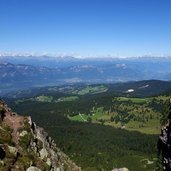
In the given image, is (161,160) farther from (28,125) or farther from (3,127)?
(3,127)

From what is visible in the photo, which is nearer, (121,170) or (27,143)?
(27,143)

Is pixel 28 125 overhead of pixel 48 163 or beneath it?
overhead

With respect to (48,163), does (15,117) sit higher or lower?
higher

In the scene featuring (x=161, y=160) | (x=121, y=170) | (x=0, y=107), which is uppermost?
(x=0, y=107)

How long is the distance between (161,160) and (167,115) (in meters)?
9.96

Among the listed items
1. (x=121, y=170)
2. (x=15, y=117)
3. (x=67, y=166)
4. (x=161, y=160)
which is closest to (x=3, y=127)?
(x=15, y=117)

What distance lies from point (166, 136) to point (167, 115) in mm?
6336

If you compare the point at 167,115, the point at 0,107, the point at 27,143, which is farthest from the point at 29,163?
the point at 167,115

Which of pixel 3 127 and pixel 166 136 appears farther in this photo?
pixel 166 136

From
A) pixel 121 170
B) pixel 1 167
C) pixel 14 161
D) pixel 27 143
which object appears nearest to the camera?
pixel 1 167

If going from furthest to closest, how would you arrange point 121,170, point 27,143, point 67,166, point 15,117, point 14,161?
point 121,170, point 67,166, point 15,117, point 27,143, point 14,161

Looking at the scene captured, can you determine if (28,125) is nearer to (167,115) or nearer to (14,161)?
(14,161)

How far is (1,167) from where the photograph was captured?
42250 mm

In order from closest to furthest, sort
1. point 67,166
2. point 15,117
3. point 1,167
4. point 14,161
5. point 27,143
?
point 1,167 < point 14,161 < point 27,143 < point 15,117 < point 67,166
